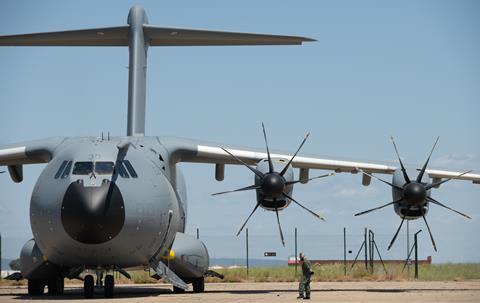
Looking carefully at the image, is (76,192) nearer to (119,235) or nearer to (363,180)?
(119,235)

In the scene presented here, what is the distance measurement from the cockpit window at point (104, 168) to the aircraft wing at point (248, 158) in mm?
3617

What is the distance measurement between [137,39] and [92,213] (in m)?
7.60

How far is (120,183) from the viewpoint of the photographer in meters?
18.4

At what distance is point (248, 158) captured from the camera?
76.0 feet

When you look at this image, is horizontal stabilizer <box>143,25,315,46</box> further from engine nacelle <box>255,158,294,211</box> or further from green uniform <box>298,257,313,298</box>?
green uniform <box>298,257,313,298</box>

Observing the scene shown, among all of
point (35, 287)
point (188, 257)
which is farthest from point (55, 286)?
point (188, 257)

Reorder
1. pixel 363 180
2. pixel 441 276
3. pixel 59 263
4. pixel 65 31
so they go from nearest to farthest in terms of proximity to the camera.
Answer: pixel 59 263 < pixel 65 31 < pixel 363 180 < pixel 441 276

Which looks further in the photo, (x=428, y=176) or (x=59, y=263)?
(x=428, y=176)

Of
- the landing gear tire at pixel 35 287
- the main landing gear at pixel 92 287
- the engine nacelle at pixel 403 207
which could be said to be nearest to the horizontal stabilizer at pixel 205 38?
the engine nacelle at pixel 403 207

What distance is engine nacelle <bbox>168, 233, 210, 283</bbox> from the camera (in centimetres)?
2123

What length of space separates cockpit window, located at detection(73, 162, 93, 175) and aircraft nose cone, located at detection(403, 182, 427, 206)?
7.51m

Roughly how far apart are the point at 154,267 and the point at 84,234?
2840 mm

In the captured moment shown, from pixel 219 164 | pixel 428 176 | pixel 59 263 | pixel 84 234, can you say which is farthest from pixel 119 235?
pixel 428 176

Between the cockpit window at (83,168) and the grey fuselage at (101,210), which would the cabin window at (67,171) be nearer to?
the grey fuselage at (101,210)
